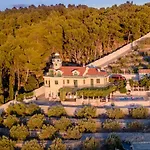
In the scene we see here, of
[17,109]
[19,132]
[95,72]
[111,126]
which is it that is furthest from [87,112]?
[95,72]

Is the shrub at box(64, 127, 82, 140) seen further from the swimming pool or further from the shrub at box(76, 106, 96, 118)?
the swimming pool

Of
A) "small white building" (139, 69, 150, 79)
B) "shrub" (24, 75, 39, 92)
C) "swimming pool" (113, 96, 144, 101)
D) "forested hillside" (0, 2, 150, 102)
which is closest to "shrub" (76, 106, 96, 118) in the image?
"swimming pool" (113, 96, 144, 101)

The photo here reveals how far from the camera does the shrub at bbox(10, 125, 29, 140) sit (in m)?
23.4

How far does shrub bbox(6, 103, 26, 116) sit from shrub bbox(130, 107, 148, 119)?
733 cm

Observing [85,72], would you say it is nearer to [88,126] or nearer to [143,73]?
[143,73]

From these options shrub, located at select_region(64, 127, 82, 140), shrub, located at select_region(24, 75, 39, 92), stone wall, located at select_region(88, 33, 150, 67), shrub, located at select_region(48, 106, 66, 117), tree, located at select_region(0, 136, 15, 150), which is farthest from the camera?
stone wall, located at select_region(88, 33, 150, 67)

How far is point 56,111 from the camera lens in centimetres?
2652

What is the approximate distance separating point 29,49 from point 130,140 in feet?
56.8

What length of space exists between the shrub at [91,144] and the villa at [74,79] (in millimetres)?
9813

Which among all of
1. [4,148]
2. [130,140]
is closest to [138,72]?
[130,140]

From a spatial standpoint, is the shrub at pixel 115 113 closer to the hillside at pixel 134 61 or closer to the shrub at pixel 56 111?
the shrub at pixel 56 111

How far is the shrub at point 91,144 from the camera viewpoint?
20938 mm

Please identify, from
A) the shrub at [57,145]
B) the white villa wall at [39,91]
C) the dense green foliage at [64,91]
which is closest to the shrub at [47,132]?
the shrub at [57,145]

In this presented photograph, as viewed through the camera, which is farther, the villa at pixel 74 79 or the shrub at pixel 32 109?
the villa at pixel 74 79
